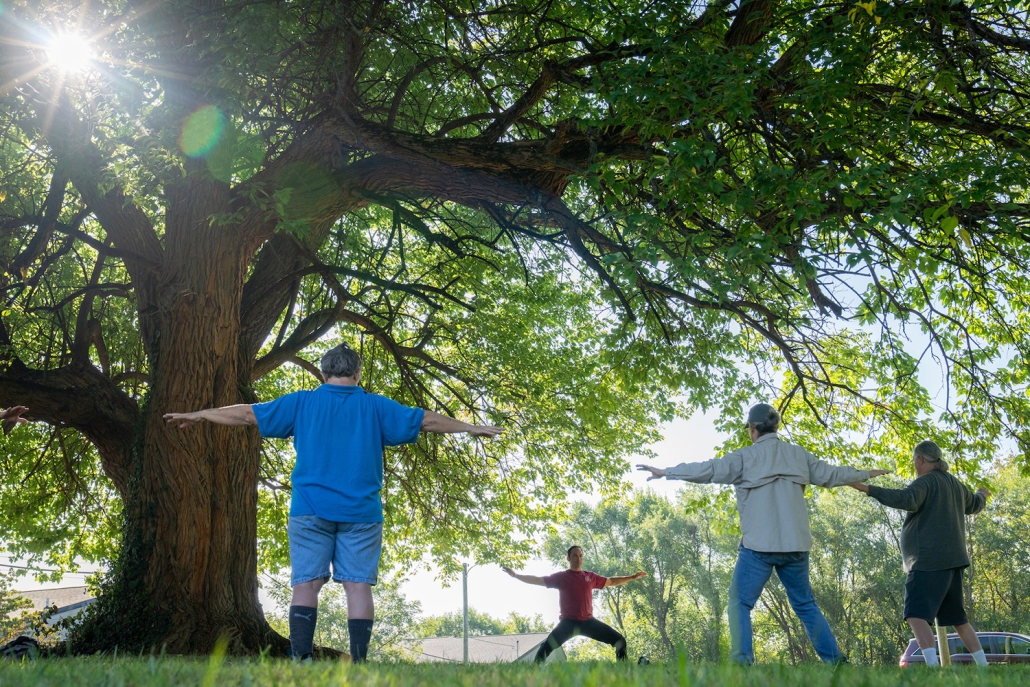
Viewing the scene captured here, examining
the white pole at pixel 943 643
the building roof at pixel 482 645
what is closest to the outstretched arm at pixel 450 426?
the white pole at pixel 943 643

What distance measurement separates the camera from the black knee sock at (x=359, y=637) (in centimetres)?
481

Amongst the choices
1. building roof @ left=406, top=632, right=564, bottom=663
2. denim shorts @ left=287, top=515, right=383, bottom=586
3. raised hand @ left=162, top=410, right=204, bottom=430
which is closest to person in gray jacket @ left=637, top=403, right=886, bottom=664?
denim shorts @ left=287, top=515, right=383, bottom=586

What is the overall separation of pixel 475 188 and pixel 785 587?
533 cm

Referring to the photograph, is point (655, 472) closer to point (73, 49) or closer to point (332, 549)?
point (332, 549)

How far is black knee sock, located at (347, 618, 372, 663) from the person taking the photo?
481 centimetres

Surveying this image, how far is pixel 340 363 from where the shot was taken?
5.29 meters

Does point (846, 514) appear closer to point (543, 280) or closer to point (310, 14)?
point (543, 280)

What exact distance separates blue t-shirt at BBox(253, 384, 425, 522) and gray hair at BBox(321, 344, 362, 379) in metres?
0.11

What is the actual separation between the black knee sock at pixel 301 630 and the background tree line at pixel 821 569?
29145mm

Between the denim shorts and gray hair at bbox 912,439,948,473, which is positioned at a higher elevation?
gray hair at bbox 912,439,948,473

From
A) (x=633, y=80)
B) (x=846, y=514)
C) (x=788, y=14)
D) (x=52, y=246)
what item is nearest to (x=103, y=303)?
(x=52, y=246)

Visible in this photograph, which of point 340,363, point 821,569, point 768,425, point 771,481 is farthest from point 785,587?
point 821,569

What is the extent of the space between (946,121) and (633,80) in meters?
3.26

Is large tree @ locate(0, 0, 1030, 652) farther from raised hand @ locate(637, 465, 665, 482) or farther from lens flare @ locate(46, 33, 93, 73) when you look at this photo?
raised hand @ locate(637, 465, 665, 482)
